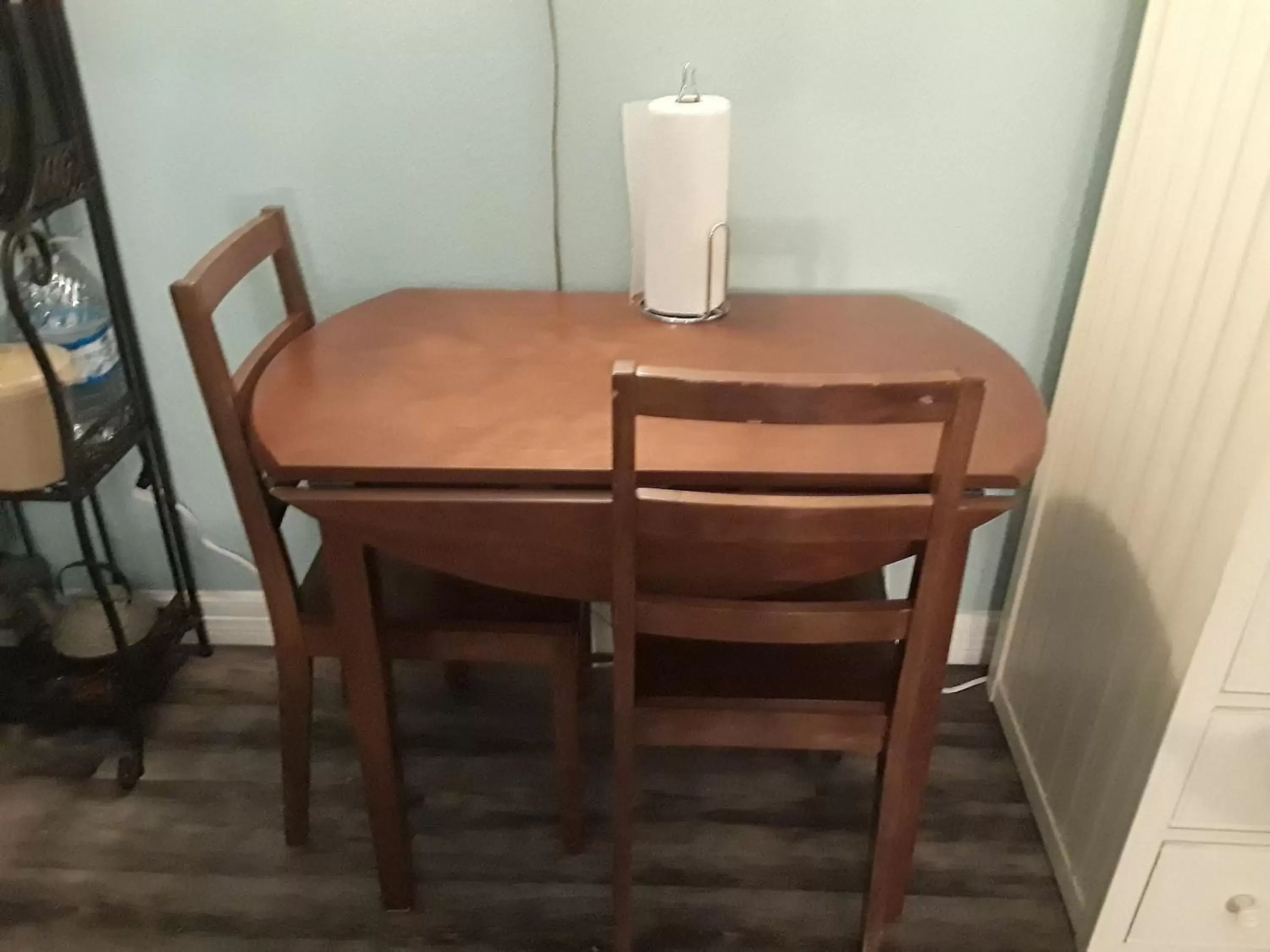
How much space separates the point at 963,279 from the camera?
1.69 metres

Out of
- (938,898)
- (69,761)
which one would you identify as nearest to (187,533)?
(69,761)

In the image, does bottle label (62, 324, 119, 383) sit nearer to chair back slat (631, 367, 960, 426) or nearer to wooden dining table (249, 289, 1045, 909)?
wooden dining table (249, 289, 1045, 909)

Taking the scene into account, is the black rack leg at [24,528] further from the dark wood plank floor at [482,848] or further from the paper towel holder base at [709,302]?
the paper towel holder base at [709,302]

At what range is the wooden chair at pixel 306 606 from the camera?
132cm

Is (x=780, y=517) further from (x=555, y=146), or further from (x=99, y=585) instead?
(x=99, y=585)

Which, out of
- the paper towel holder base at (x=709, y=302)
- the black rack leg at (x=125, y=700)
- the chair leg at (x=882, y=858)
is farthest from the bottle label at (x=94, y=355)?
the chair leg at (x=882, y=858)

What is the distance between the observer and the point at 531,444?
1.21m

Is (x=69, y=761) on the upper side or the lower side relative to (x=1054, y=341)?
lower

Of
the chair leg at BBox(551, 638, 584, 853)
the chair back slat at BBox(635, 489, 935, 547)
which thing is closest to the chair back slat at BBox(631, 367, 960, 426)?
the chair back slat at BBox(635, 489, 935, 547)

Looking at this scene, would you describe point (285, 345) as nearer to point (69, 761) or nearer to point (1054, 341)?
point (69, 761)

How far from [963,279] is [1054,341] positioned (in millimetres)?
199

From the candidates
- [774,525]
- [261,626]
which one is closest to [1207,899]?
[774,525]

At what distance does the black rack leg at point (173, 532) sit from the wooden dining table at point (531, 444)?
533 millimetres

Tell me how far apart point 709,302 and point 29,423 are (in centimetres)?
103
